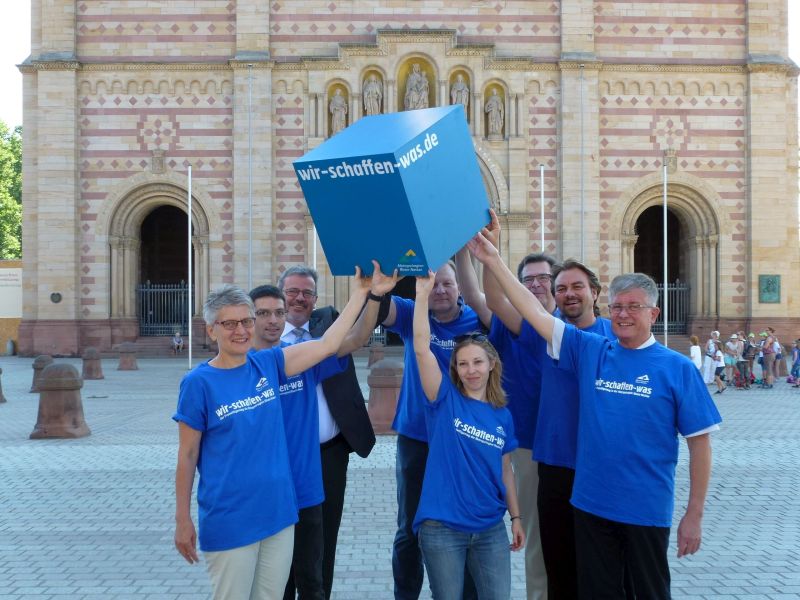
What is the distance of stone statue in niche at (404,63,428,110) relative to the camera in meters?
26.8

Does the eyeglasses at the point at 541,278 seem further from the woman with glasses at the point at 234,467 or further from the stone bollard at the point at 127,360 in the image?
the stone bollard at the point at 127,360

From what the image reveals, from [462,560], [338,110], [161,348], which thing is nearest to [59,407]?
[462,560]

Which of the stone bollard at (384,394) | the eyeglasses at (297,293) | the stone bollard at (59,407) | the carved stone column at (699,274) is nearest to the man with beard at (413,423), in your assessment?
the eyeglasses at (297,293)

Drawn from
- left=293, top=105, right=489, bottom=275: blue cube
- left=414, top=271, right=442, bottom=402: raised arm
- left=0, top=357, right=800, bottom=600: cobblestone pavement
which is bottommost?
left=0, top=357, right=800, bottom=600: cobblestone pavement

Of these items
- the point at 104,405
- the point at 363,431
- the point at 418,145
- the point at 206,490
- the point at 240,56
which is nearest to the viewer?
the point at 418,145

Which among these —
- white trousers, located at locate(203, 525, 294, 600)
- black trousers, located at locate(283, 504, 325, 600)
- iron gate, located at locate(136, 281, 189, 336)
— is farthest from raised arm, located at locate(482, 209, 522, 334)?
iron gate, located at locate(136, 281, 189, 336)

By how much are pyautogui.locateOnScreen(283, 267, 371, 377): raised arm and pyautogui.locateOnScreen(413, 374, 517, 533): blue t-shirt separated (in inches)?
24.0

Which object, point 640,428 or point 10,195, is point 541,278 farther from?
point 10,195

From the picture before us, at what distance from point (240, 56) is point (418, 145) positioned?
25.5 metres

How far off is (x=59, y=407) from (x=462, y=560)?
9.52m

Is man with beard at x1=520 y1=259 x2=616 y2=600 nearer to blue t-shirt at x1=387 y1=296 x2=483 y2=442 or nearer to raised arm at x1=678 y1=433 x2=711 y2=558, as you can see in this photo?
blue t-shirt at x1=387 y1=296 x2=483 y2=442

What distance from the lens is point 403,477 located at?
474 centimetres

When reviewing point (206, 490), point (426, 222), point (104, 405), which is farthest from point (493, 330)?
point (104, 405)

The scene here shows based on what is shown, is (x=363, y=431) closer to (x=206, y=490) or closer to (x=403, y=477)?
(x=403, y=477)
